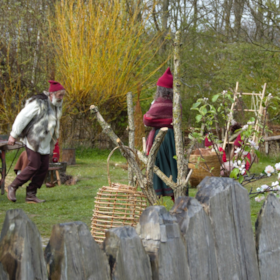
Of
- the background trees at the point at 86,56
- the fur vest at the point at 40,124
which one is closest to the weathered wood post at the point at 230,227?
the fur vest at the point at 40,124

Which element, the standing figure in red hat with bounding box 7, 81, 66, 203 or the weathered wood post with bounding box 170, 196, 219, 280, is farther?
the standing figure in red hat with bounding box 7, 81, 66, 203

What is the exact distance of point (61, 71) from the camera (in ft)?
42.4

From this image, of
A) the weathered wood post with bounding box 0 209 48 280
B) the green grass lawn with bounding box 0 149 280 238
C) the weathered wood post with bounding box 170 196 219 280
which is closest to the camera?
the weathered wood post with bounding box 0 209 48 280

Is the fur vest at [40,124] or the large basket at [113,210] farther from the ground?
the fur vest at [40,124]

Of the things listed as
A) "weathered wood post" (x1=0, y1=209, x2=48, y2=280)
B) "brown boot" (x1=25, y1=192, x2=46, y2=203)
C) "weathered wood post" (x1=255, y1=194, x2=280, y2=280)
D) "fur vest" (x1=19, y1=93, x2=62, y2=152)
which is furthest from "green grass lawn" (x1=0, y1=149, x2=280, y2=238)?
"weathered wood post" (x1=0, y1=209, x2=48, y2=280)

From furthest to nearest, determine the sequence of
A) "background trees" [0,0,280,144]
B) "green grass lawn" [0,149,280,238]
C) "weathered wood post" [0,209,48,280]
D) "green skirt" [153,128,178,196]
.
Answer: "background trees" [0,0,280,144] < "green skirt" [153,128,178,196] < "green grass lawn" [0,149,280,238] < "weathered wood post" [0,209,48,280]

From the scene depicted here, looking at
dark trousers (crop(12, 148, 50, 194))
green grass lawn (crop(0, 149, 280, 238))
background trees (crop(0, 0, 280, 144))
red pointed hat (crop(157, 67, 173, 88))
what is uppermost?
background trees (crop(0, 0, 280, 144))

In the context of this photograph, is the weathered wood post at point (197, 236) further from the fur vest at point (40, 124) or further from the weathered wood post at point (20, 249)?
the fur vest at point (40, 124)

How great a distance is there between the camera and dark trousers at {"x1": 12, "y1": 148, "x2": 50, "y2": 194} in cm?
605

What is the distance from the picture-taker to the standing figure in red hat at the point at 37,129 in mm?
5961

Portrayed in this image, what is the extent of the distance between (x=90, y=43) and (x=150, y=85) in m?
2.98

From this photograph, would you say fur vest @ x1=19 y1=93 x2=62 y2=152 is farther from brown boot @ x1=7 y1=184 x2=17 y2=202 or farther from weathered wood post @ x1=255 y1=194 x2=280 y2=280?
weathered wood post @ x1=255 y1=194 x2=280 y2=280

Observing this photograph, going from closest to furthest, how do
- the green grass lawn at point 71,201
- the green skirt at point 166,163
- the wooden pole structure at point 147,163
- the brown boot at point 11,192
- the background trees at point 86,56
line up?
the wooden pole structure at point 147,163, the green grass lawn at point 71,201, the green skirt at point 166,163, the brown boot at point 11,192, the background trees at point 86,56

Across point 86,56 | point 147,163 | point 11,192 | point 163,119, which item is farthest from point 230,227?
point 86,56
